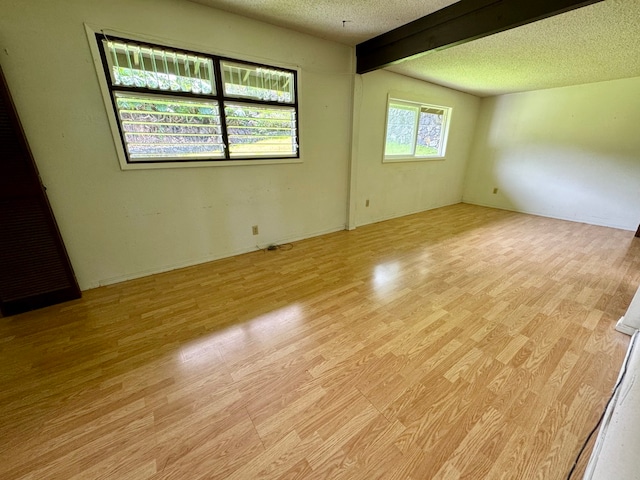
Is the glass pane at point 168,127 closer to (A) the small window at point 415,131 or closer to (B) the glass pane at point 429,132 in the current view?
(A) the small window at point 415,131

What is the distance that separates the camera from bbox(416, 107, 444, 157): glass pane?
4.60 m

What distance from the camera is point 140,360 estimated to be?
1.57 metres

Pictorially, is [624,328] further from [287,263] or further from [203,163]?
[203,163]

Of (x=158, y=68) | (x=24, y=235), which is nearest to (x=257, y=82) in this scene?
(x=158, y=68)

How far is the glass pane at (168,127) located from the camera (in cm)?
221

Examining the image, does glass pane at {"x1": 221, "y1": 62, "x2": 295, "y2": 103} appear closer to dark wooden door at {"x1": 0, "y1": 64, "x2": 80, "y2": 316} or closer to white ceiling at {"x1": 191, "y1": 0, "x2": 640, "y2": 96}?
white ceiling at {"x1": 191, "y1": 0, "x2": 640, "y2": 96}

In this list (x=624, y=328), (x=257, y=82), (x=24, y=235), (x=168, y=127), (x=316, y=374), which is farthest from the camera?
(x=257, y=82)

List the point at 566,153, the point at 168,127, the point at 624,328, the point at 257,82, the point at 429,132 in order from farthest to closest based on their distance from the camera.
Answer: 1. the point at 429,132
2. the point at 566,153
3. the point at 257,82
4. the point at 168,127
5. the point at 624,328

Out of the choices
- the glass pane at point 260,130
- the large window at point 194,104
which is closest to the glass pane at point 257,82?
the large window at point 194,104

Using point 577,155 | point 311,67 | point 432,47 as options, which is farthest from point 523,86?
point 311,67

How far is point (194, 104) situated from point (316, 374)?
8.53 ft

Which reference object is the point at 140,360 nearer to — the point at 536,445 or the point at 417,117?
the point at 536,445

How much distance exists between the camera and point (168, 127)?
2.37 metres

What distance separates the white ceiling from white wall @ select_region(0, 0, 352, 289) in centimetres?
27
